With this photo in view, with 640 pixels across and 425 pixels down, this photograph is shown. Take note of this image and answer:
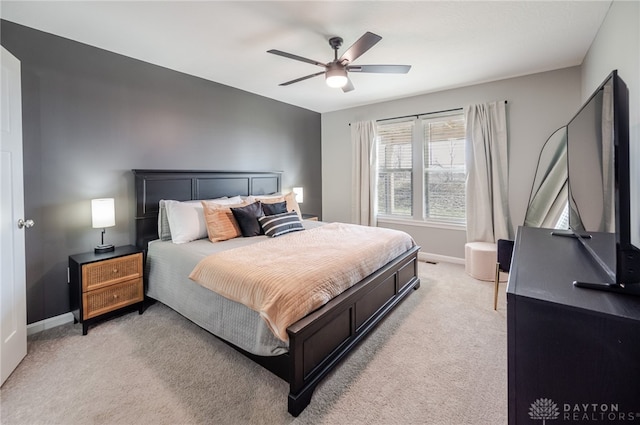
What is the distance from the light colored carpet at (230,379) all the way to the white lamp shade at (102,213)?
0.94m

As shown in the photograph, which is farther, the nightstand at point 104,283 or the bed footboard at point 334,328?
the nightstand at point 104,283

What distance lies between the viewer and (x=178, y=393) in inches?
70.3

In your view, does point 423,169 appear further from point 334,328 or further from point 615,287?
point 615,287

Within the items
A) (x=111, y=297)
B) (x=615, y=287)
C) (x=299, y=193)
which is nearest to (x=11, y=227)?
(x=111, y=297)

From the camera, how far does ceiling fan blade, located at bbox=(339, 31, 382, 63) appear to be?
203 cm

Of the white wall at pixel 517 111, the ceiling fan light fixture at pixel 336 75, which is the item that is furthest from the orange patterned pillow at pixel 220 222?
the white wall at pixel 517 111

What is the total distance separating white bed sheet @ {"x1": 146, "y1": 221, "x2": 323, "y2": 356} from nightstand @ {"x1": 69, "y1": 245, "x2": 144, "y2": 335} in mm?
146

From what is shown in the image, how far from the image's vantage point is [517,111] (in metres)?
3.74

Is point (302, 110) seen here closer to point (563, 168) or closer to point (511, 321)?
point (563, 168)

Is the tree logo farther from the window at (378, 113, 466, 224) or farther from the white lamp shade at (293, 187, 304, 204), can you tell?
the white lamp shade at (293, 187, 304, 204)

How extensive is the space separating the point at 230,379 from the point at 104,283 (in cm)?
156

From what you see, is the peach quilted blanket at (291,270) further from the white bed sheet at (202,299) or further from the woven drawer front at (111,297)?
the woven drawer front at (111,297)

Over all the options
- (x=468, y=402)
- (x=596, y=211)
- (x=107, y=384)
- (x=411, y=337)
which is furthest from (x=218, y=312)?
(x=596, y=211)

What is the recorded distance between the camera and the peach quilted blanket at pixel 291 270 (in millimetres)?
1699
